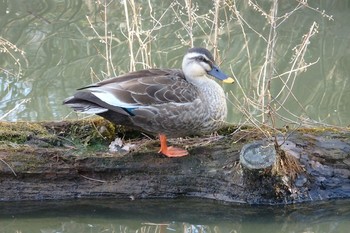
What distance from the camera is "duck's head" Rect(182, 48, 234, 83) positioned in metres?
5.63

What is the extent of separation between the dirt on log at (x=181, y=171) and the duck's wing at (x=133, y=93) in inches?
16.3

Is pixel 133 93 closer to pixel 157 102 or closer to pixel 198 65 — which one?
pixel 157 102

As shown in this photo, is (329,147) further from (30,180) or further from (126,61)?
(126,61)

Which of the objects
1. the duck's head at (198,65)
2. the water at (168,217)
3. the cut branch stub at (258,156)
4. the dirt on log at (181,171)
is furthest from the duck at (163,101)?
the water at (168,217)

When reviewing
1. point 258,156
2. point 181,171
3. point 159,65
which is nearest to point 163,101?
point 181,171

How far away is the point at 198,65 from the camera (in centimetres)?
563

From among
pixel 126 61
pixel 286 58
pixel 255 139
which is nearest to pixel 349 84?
pixel 286 58

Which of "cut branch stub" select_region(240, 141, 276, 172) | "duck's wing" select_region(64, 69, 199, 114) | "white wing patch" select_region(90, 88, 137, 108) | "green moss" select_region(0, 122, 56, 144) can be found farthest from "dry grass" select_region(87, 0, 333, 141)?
"green moss" select_region(0, 122, 56, 144)

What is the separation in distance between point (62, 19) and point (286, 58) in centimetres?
392

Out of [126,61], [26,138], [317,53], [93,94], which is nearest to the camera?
[93,94]

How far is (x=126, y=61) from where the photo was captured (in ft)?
32.6

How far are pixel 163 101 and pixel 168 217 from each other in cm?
92

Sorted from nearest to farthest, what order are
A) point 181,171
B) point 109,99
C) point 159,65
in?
point 109,99, point 181,171, point 159,65

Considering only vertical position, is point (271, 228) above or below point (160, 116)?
below
